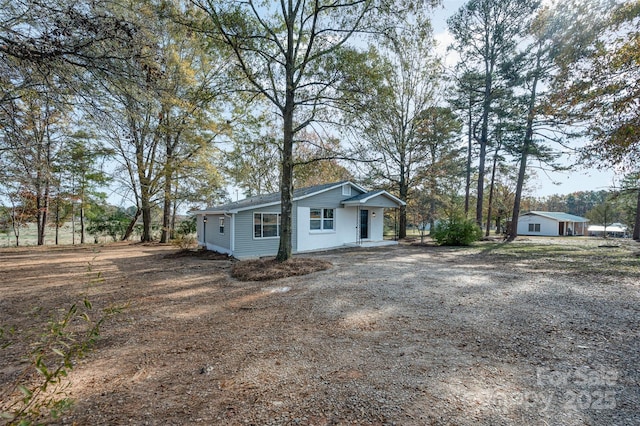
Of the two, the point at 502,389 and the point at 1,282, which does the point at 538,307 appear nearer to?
the point at 502,389

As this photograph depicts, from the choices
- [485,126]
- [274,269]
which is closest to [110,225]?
[274,269]

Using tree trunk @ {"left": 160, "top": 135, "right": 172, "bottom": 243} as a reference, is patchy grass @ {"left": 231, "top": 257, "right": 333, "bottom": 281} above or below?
below

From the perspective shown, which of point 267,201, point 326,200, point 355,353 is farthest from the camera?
point 326,200

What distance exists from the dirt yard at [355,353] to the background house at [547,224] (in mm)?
33811

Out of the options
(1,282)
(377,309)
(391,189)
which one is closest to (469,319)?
(377,309)

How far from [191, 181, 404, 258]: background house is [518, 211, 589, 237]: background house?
28677 mm

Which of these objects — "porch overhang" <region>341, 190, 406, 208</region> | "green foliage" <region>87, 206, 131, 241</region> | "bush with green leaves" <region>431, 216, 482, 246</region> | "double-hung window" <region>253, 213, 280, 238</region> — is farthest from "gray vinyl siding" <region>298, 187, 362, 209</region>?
"green foliage" <region>87, 206, 131, 241</region>

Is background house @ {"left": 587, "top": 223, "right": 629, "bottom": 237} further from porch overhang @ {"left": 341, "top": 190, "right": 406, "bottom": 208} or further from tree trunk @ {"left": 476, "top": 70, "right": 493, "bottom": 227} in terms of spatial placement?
porch overhang @ {"left": 341, "top": 190, "right": 406, "bottom": 208}

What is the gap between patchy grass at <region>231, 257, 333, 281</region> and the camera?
7.45 metres

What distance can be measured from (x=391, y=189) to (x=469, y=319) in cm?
1616

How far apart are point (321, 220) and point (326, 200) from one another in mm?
1049

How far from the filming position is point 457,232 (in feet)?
49.6

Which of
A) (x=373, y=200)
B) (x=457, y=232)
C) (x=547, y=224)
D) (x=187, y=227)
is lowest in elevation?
(x=187, y=227)

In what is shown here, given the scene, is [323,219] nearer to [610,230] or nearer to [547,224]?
[547,224]
